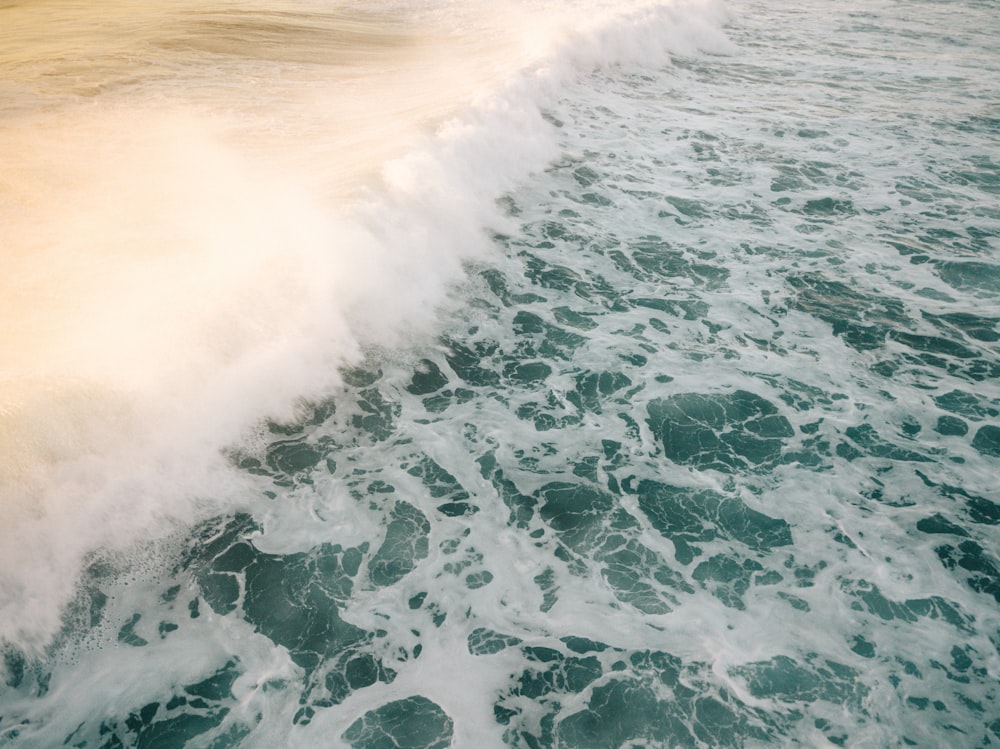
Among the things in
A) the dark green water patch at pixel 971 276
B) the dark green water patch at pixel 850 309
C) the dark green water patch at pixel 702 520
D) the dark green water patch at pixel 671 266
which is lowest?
the dark green water patch at pixel 971 276

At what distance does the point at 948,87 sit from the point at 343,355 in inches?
807

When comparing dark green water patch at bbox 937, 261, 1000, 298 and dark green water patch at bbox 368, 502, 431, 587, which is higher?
dark green water patch at bbox 368, 502, 431, 587

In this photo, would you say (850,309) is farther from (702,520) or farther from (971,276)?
(702,520)

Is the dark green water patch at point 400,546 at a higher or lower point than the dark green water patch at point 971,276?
higher

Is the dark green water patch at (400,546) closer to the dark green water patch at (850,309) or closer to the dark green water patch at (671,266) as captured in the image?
the dark green water patch at (671,266)

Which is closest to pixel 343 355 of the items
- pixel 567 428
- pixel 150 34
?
pixel 567 428

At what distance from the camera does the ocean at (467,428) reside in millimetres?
5238

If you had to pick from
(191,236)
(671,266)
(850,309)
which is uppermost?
(191,236)

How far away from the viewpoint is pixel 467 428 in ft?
25.8

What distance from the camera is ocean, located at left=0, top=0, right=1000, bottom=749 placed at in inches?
206

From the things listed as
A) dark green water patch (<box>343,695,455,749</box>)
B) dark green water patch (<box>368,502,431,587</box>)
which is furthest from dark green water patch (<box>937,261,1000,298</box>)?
dark green water patch (<box>343,695,455,749</box>)

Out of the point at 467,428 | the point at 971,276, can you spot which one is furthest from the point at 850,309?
the point at 467,428

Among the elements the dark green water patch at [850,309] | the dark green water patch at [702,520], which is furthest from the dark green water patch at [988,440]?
the dark green water patch at [702,520]

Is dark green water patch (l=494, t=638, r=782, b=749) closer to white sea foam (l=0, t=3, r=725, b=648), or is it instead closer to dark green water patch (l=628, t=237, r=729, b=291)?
white sea foam (l=0, t=3, r=725, b=648)
